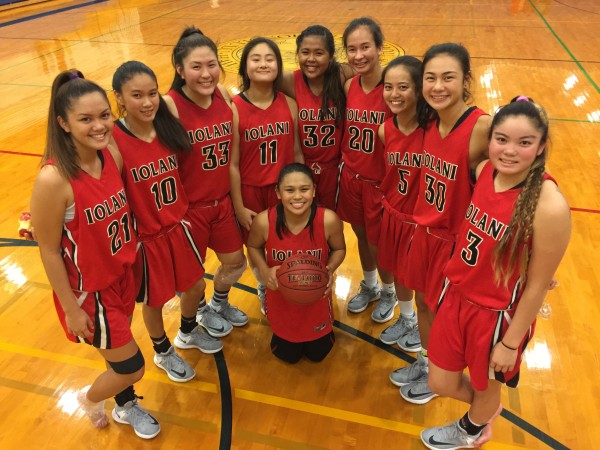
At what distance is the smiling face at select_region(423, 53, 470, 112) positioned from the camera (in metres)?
2.01

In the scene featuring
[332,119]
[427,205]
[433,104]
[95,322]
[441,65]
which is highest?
[441,65]

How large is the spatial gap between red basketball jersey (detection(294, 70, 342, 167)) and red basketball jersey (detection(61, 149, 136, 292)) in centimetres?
122

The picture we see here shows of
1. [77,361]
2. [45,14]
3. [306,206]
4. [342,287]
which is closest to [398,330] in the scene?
[342,287]

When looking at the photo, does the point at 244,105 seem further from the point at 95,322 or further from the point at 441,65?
the point at 95,322

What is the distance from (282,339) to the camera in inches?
116

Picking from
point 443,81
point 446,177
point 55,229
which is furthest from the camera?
point 446,177

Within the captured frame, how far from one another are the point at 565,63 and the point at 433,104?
27.0 ft

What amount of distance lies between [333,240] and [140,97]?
128cm

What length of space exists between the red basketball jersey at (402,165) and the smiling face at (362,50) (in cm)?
35

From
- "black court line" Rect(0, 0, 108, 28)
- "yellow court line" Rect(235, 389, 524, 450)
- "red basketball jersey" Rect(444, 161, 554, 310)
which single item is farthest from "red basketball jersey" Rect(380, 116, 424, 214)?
"black court line" Rect(0, 0, 108, 28)

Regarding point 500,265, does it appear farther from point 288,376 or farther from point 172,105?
point 172,105

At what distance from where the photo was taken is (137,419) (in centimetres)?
250

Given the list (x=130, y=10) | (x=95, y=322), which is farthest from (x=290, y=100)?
(x=130, y=10)

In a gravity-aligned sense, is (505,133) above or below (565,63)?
above
